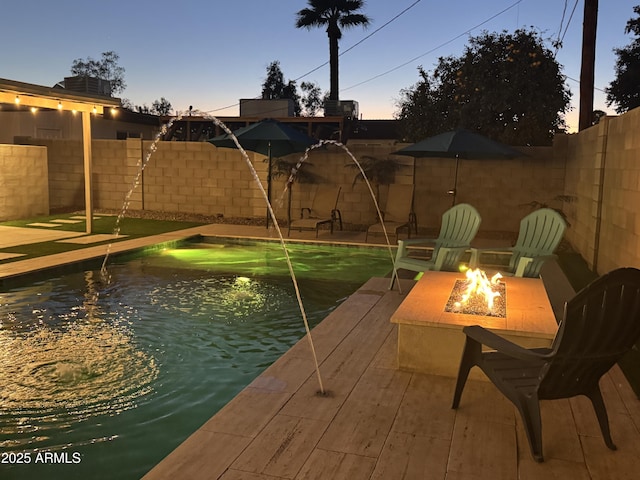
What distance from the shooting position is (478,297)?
4.18m

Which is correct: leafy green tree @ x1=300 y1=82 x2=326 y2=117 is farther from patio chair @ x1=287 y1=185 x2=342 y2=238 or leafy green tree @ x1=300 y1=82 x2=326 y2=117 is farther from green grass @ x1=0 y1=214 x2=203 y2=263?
→ patio chair @ x1=287 y1=185 x2=342 y2=238

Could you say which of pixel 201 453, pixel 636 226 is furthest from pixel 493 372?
pixel 636 226

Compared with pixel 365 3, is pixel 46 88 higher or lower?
lower

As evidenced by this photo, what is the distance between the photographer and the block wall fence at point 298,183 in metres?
9.60

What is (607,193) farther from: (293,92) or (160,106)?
(160,106)

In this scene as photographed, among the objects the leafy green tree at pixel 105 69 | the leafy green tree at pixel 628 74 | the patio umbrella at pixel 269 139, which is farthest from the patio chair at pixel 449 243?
the leafy green tree at pixel 105 69

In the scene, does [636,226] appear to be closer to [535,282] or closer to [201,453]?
[535,282]

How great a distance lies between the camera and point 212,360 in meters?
4.31

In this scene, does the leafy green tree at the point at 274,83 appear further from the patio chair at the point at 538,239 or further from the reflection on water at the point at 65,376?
the reflection on water at the point at 65,376

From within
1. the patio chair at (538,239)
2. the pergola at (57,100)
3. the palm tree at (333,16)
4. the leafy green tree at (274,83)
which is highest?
the palm tree at (333,16)

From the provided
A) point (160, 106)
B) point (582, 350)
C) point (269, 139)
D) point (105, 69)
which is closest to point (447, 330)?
point (582, 350)

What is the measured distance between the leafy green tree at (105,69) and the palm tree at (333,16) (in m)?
21.3

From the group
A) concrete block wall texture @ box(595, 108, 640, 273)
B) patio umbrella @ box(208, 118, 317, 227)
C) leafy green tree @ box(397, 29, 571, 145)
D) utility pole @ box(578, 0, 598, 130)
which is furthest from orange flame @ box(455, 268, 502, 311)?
leafy green tree @ box(397, 29, 571, 145)

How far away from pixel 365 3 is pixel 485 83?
37.5 ft
